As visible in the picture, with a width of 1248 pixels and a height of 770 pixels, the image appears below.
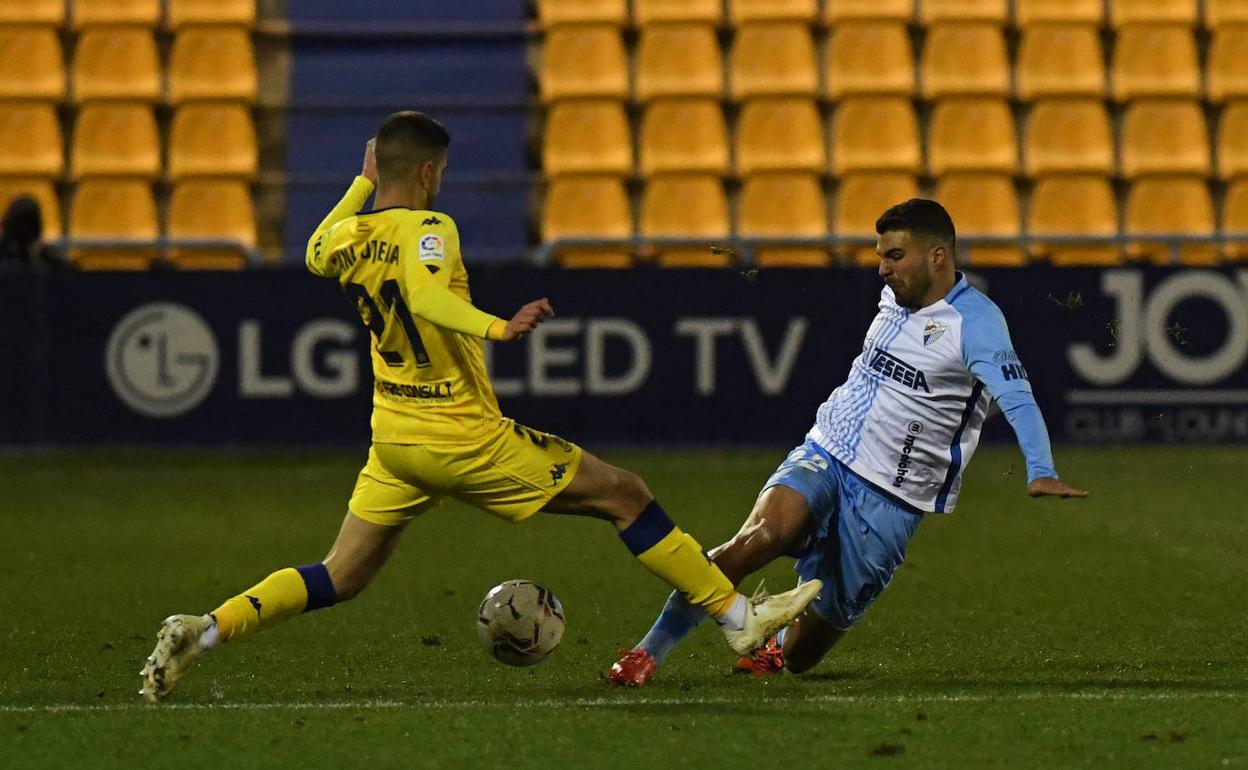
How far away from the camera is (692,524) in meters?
10.0

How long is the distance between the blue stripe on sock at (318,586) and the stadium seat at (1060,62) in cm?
1051

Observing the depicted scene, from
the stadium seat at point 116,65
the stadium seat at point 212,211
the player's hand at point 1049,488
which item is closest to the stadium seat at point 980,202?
the stadium seat at point 212,211

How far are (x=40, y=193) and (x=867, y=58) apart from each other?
6.07 m

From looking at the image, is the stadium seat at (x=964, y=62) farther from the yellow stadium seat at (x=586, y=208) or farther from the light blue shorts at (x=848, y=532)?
the light blue shorts at (x=848, y=532)

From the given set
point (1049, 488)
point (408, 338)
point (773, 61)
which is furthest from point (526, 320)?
point (773, 61)

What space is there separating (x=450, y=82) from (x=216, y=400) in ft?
12.6

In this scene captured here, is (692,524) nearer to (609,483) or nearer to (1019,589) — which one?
(1019,589)

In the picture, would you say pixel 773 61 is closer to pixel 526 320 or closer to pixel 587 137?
pixel 587 137

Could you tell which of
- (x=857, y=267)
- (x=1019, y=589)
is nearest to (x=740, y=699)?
(x=1019, y=589)

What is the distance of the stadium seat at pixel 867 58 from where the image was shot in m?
15.2

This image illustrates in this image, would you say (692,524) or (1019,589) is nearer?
Result: (1019,589)

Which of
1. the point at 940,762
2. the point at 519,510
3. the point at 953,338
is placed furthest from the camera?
the point at 953,338

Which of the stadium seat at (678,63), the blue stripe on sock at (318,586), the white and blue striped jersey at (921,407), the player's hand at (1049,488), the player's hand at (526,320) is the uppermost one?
the stadium seat at (678,63)

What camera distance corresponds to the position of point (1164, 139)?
599 inches
